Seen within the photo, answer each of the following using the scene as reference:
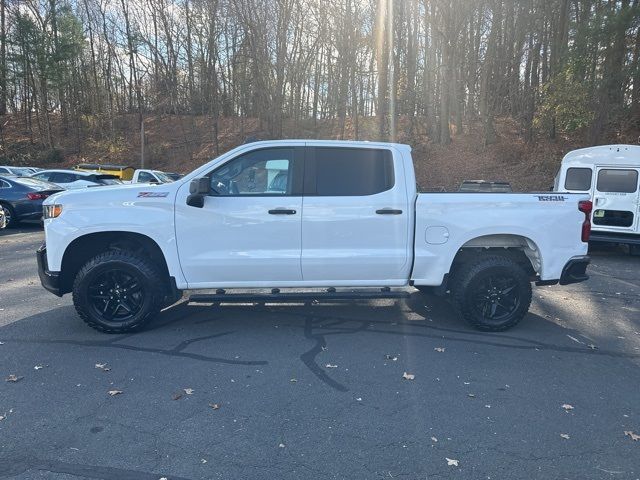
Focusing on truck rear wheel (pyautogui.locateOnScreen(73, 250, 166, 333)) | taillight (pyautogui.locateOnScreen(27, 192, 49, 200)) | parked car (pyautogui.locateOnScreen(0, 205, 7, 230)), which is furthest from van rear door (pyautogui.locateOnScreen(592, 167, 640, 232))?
parked car (pyautogui.locateOnScreen(0, 205, 7, 230))

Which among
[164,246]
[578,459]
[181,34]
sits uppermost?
[181,34]

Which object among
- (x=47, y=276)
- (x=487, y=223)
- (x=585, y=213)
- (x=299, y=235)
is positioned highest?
(x=585, y=213)

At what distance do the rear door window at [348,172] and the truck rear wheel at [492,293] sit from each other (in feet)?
4.51

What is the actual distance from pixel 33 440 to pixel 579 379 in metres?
4.35

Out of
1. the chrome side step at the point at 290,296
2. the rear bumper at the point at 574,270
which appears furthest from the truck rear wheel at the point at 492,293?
the chrome side step at the point at 290,296

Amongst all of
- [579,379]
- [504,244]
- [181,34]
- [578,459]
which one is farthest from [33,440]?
[181,34]

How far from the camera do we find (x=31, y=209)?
1355 centimetres

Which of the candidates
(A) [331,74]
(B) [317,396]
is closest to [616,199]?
(B) [317,396]

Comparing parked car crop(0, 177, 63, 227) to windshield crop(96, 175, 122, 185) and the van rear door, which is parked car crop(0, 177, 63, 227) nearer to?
windshield crop(96, 175, 122, 185)

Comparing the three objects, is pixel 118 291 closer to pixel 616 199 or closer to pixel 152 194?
pixel 152 194

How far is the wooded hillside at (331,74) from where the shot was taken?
68.3 feet

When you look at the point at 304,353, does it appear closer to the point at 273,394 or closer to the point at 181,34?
the point at 273,394

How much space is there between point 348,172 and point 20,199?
12.1 m

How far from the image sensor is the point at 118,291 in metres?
5.11
